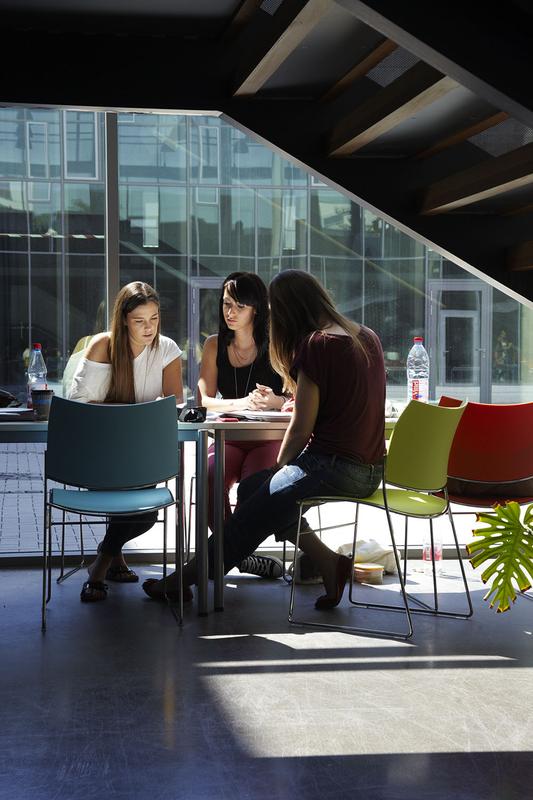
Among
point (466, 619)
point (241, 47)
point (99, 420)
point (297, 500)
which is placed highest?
point (241, 47)

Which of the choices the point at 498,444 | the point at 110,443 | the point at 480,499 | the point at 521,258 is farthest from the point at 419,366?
the point at 110,443

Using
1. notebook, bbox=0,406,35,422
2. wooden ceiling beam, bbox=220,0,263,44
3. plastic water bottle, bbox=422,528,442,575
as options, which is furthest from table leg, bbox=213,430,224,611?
wooden ceiling beam, bbox=220,0,263,44

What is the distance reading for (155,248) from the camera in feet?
16.9

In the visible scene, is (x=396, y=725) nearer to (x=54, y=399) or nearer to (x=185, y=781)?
(x=185, y=781)

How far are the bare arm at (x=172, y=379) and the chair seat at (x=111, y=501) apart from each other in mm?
726

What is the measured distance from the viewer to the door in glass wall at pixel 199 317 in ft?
16.8

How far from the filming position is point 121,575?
4.66 m

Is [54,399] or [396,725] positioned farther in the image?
[54,399]

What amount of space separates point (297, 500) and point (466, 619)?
896 mm

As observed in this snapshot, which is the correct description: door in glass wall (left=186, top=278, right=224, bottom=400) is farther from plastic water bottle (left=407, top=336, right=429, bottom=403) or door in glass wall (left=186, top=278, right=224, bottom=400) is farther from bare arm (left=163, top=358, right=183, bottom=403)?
plastic water bottle (left=407, top=336, right=429, bottom=403)

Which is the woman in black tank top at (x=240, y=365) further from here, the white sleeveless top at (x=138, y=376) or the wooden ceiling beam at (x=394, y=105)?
the wooden ceiling beam at (x=394, y=105)

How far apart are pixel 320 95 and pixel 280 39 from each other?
0.91 metres

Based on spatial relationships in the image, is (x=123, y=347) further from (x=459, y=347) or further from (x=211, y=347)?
(x=459, y=347)

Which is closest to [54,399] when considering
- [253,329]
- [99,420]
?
[99,420]
